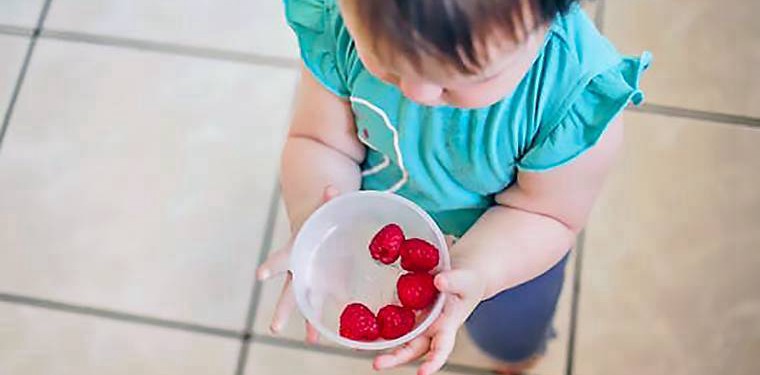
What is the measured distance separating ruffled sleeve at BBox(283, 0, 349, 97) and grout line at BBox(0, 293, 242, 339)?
1.37ft

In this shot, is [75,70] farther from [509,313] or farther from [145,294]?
[509,313]

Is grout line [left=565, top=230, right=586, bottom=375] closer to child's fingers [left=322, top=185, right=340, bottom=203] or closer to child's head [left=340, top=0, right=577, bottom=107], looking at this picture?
child's fingers [left=322, top=185, right=340, bottom=203]

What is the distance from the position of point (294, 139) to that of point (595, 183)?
24 cm

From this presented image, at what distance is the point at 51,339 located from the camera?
1.10 metres

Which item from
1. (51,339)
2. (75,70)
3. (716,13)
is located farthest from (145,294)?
(716,13)

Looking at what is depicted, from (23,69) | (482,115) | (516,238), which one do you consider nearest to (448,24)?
(482,115)

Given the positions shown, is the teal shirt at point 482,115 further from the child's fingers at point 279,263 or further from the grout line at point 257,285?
the grout line at point 257,285

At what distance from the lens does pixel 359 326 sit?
0.71m

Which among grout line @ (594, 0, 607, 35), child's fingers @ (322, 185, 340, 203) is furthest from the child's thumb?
grout line @ (594, 0, 607, 35)

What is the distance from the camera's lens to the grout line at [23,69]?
47.6 inches

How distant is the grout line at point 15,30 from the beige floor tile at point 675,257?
698 millimetres

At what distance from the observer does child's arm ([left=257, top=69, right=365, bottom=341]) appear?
31.2 inches

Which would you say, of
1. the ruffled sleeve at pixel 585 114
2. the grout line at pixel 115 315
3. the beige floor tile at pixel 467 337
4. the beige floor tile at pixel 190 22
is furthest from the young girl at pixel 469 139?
the beige floor tile at pixel 190 22

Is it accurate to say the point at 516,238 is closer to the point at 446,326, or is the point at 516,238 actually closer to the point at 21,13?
the point at 446,326
